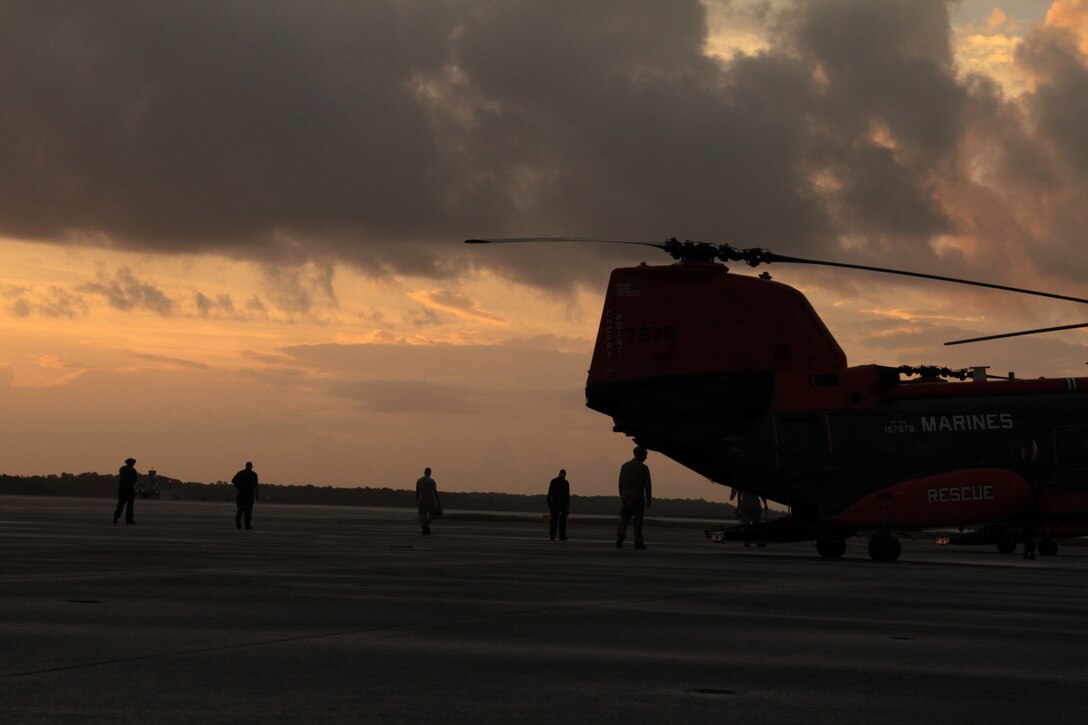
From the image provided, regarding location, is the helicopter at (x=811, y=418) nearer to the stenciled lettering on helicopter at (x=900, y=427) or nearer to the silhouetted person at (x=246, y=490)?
the stenciled lettering on helicopter at (x=900, y=427)

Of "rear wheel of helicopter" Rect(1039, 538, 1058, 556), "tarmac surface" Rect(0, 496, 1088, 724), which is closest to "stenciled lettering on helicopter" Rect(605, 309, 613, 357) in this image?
"tarmac surface" Rect(0, 496, 1088, 724)

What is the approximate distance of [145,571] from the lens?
1567 centimetres

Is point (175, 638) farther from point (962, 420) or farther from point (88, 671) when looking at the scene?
point (962, 420)

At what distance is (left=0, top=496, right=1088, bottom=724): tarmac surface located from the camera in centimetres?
637

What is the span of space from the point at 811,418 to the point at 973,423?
3079 mm

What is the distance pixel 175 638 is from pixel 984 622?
699 cm

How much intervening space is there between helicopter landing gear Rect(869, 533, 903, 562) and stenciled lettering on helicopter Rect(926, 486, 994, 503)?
1204 mm

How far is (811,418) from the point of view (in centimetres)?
2627

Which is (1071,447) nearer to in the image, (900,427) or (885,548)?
(900,427)

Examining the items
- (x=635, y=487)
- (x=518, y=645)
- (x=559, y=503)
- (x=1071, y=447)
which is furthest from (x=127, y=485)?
(x=518, y=645)

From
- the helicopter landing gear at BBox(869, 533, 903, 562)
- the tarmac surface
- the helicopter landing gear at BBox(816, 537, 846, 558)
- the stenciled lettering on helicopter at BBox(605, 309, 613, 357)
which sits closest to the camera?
the tarmac surface

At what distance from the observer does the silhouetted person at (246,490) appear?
36656mm

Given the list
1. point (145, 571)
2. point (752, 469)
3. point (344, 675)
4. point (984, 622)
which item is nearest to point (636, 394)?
point (752, 469)

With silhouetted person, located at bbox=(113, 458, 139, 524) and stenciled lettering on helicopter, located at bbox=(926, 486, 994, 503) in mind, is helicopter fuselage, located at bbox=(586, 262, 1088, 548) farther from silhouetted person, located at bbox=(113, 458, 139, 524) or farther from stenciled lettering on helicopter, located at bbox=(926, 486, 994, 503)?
silhouetted person, located at bbox=(113, 458, 139, 524)
